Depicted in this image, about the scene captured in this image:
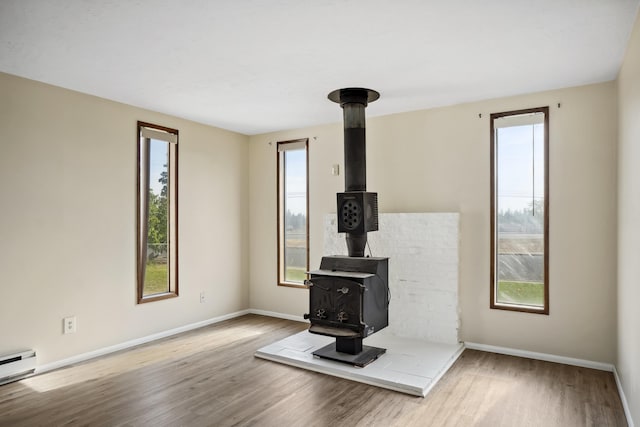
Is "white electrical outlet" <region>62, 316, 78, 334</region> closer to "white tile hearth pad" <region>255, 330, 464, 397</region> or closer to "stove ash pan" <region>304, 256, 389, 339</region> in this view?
"white tile hearth pad" <region>255, 330, 464, 397</region>

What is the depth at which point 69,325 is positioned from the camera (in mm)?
3467

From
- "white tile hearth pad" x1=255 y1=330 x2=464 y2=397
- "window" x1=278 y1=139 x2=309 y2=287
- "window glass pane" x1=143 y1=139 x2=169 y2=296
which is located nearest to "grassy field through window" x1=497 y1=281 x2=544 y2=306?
"white tile hearth pad" x1=255 y1=330 x2=464 y2=397

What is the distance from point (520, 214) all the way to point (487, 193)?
330 mm

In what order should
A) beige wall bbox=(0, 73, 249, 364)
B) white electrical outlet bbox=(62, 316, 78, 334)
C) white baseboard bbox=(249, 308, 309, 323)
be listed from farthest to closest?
white baseboard bbox=(249, 308, 309, 323) → white electrical outlet bbox=(62, 316, 78, 334) → beige wall bbox=(0, 73, 249, 364)

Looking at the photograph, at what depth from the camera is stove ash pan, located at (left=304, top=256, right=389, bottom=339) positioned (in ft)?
10.9

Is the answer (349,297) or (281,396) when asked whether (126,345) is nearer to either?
(281,396)

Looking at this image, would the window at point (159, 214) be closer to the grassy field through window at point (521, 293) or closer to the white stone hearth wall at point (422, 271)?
the white stone hearth wall at point (422, 271)

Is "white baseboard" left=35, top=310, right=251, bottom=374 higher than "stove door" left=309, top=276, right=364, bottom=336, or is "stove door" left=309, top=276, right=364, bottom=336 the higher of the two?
"stove door" left=309, top=276, right=364, bottom=336

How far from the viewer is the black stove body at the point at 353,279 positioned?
3.35 meters

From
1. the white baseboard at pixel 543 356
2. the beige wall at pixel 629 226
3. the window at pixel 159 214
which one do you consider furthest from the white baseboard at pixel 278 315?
the beige wall at pixel 629 226

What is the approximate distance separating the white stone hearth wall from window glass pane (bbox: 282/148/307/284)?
3.45ft

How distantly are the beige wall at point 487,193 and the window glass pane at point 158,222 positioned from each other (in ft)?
4.91

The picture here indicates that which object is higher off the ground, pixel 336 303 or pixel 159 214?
pixel 159 214

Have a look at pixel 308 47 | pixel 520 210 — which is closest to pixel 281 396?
pixel 308 47
